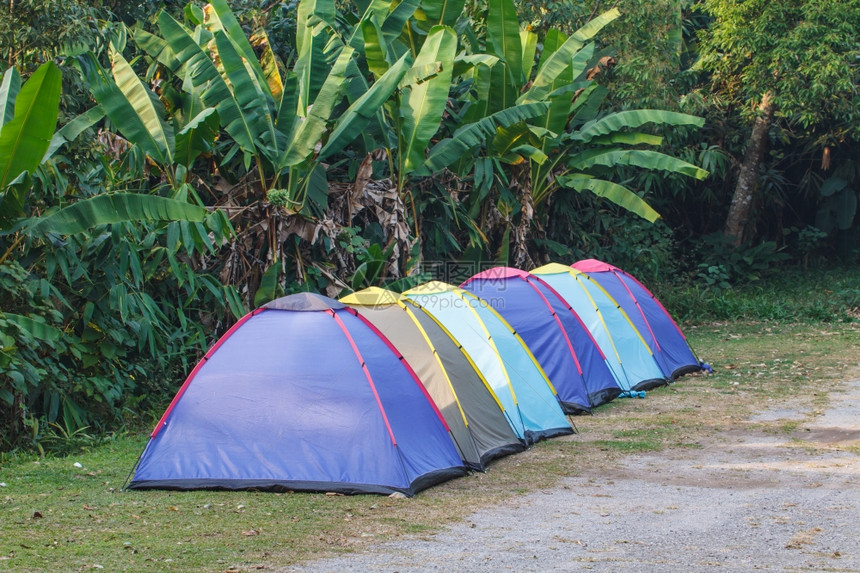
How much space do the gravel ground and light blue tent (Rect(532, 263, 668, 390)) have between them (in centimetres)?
270

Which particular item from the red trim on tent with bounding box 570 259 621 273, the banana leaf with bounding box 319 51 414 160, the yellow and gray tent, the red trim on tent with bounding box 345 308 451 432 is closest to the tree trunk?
the red trim on tent with bounding box 570 259 621 273

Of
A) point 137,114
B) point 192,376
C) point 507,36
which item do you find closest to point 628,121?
point 507,36

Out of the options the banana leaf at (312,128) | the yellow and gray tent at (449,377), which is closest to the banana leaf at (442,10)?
the banana leaf at (312,128)

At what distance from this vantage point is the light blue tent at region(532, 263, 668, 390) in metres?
10.3

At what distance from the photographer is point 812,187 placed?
19906 millimetres

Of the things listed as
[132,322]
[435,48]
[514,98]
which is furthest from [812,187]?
[132,322]

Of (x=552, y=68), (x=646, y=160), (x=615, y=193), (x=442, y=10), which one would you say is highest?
(x=442, y=10)

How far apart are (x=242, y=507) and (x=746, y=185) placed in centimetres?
1506

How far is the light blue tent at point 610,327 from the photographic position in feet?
33.9

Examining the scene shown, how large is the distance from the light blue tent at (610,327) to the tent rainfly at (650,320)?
8.5 inches

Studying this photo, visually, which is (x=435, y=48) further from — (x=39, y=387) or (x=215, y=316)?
(x=39, y=387)

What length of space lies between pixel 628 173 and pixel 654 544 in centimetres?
1313

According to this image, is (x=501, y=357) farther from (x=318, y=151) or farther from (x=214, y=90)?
(x=214, y=90)

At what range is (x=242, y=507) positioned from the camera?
585 cm
